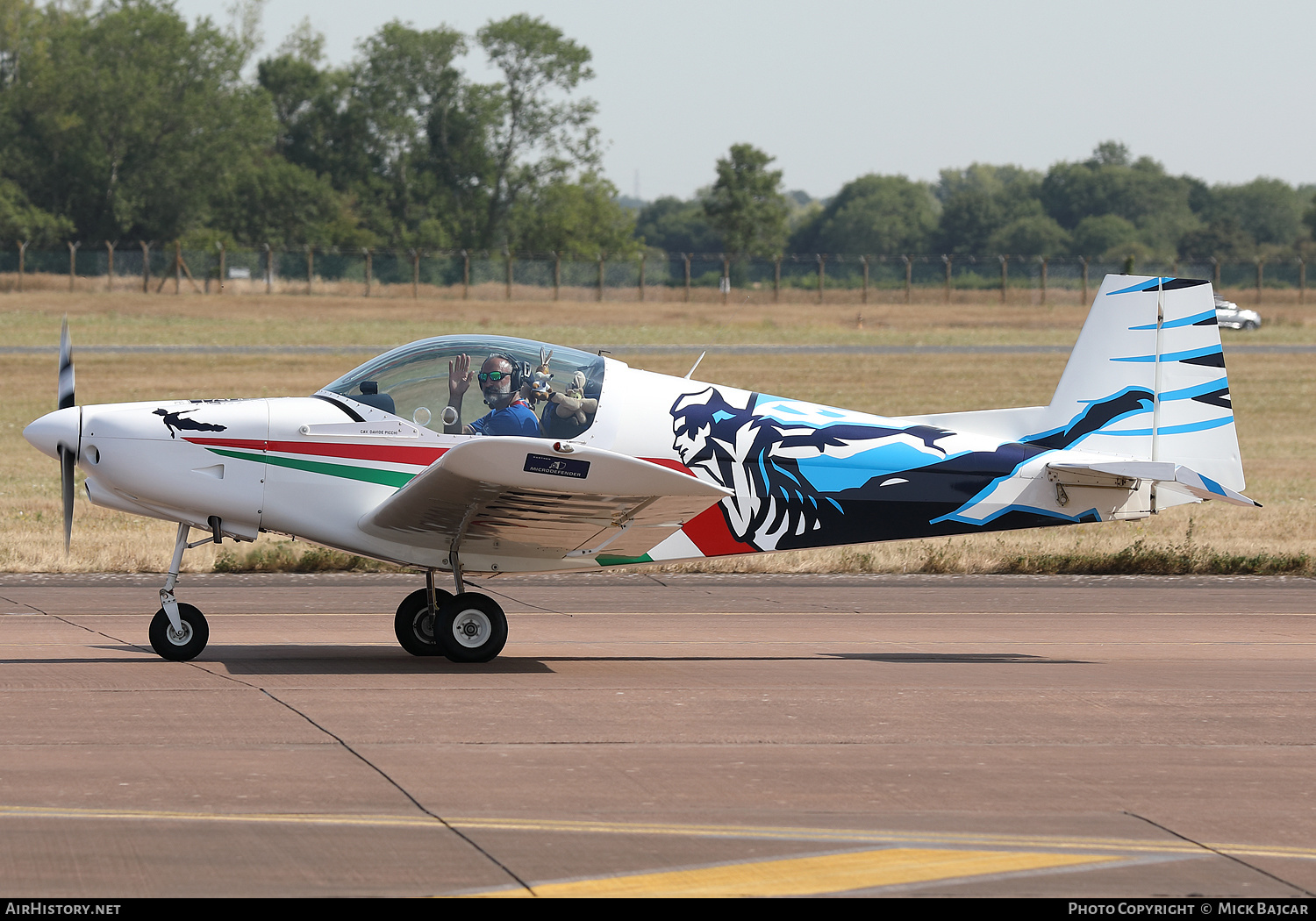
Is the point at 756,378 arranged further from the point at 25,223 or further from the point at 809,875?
the point at 25,223

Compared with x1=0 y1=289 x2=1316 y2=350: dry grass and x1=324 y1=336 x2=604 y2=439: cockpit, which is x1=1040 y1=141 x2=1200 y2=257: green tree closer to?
x1=0 y1=289 x2=1316 y2=350: dry grass

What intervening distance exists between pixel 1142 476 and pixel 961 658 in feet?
6.04

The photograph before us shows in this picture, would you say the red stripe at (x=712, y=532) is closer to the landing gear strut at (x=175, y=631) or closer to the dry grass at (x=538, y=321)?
the landing gear strut at (x=175, y=631)

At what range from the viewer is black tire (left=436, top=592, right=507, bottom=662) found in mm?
9906

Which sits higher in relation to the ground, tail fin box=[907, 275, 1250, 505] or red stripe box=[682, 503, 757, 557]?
tail fin box=[907, 275, 1250, 505]

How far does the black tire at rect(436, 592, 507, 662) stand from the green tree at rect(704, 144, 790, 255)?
73795 millimetres

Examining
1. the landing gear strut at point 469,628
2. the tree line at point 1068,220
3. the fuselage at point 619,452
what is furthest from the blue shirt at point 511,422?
the tree line at point 1068,220

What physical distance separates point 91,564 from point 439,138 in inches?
2985

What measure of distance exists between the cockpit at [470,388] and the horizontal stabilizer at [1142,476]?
332cm

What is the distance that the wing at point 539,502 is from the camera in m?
8.78

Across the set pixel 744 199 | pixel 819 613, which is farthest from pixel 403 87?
pixel 819 613

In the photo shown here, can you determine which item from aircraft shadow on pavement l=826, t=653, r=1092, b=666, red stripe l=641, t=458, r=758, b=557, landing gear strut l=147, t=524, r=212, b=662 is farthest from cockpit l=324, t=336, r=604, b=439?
aircraft shadow on pavement l=826, t=653, r=1092, b=666

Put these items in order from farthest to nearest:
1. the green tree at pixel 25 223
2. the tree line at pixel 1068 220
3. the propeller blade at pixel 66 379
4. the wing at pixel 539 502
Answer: the tree line at pixel 1068 220
the green tree at pixel 25 223
the propeller blade at pixel 66 379
the wing at pixel 539 502

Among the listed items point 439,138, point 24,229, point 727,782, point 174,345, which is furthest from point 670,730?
point 439,138
